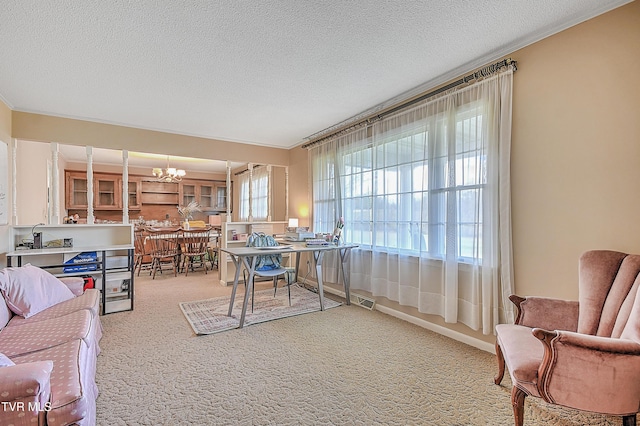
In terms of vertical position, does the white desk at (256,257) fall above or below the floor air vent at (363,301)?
above

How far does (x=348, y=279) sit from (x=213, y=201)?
5758 mm

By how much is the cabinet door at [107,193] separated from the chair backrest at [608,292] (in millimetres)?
8398

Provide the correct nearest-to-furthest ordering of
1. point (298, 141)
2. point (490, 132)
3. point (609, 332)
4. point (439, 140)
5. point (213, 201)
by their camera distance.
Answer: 1. point (609, 332)
2. point (490, 132)
3. point (439, 140)
4. point (298, 141)
5. point (213, 201)

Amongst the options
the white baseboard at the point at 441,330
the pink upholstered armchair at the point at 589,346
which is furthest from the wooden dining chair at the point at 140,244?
the pink upholstered armchair at the point at 589,346

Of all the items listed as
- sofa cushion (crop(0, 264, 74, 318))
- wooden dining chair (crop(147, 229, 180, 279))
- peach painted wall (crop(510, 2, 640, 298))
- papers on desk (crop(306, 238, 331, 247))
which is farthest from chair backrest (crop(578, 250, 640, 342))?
wooden dining chair (crop(147, 229, 180, 279))

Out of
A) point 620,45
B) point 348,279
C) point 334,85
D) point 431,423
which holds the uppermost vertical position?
point 334,85

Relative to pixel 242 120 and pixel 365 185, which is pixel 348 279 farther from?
pixel 242 120

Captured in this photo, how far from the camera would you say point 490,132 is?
238cm

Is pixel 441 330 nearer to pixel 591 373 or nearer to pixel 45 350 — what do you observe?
pixel 591 373

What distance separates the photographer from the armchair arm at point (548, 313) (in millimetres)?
1789

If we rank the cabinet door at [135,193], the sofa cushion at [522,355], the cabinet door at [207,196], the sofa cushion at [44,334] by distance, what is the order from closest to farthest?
the sofa cushion at [522,355] < the sofa cushion at [44,334] < the cabinet door at [135,193] < the cabinet door at [207,196]

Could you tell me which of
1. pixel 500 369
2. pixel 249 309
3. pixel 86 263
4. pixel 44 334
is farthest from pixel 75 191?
pixel 500 369

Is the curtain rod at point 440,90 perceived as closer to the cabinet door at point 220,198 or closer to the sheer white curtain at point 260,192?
the sheer white curtain at point 260,192

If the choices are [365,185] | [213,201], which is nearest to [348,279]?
[365,185]
